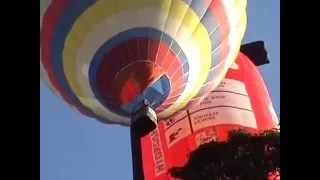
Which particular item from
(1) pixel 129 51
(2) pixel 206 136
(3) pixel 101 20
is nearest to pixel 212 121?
(2) pixel 206 136

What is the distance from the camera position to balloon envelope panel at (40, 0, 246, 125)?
4035 mm

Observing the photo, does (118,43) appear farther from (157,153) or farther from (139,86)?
(157,153)

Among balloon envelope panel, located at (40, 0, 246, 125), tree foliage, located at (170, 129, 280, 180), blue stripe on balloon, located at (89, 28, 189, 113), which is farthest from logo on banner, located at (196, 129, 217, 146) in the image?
tree foliage, located at (170, 129, 280, 180)

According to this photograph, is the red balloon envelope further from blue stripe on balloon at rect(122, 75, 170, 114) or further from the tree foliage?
the tree foliage

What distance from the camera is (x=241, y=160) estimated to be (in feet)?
11.5

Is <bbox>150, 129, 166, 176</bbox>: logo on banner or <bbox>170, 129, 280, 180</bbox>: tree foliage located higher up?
<bbox>150, 129, 166, 176</bbox>: logo on banner

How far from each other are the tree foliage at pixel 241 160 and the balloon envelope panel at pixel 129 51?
20.0 inches

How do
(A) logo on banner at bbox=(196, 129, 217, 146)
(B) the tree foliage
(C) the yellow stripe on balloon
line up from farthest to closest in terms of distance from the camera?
(A) logo on banner at bbox=(196, 129, 217, 146) → (C) the yellow stripe on balloon → (B) the tree foliage

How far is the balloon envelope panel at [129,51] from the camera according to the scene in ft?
13.2

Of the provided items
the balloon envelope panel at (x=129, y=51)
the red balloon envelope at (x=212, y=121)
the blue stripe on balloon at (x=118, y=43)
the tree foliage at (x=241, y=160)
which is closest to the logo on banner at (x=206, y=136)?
the red balloon envelope at (x=212, y=121)

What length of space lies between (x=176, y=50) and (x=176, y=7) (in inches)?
8.7
